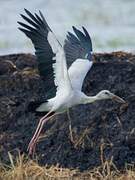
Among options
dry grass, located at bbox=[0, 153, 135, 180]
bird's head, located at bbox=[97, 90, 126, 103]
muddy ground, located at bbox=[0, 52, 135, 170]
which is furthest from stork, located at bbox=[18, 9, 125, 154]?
dry grass, located at bbox=[0, 153, 135, 180]

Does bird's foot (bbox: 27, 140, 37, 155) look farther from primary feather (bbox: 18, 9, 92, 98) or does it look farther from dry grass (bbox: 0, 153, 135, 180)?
primary feather (bbox: 18, 9, 92, 98)

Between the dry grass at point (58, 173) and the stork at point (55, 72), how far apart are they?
0.41 meters

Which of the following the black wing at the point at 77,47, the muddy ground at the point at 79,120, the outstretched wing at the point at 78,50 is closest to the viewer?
the muddy ground at the point at 79,120

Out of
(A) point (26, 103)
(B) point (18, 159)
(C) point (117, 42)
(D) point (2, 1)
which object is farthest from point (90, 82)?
(D) point (2, 1)

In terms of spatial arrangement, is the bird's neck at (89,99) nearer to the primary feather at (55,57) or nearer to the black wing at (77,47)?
the primary feather at (55,57)

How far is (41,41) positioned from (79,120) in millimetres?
925

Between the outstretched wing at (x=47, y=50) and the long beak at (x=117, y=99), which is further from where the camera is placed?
the long beak at (x=117, y=99)

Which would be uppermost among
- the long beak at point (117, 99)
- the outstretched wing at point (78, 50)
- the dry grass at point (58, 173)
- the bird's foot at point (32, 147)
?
the outstretched wing at point (78, 50)

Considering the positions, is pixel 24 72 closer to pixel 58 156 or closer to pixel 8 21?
pixel 58 156

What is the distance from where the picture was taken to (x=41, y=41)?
11586 millimetres

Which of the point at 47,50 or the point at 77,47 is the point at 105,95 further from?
the point at 77,47

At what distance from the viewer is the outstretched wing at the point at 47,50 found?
11.4 meters

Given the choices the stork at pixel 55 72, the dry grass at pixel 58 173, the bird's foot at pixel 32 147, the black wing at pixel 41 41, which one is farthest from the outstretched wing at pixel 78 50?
the dry grass at pixel 58 173

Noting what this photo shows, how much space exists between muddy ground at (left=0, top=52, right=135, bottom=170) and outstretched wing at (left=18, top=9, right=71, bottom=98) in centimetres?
43
